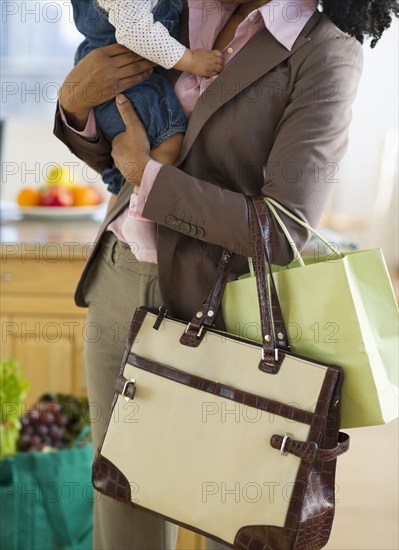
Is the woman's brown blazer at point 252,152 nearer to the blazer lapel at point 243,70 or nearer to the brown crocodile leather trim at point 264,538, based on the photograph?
the blazer lapel at point 243,70

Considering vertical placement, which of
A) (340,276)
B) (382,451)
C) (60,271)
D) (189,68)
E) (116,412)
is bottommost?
(382,451)

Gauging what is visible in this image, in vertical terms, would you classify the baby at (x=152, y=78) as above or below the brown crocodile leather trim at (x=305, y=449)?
above

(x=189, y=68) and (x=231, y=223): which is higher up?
(x=189, y=68)

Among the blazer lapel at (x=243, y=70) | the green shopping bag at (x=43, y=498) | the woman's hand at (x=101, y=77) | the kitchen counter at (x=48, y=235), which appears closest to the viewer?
the blazer lapel at (x=243, y=70)

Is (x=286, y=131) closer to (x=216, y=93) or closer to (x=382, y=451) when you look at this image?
(x=216, y=93)

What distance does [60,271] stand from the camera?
8.70ft

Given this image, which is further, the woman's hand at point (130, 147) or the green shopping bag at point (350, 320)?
the woman's hand at point (130, 147)

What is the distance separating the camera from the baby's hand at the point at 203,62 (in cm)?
133

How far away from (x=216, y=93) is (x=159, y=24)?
0.17m

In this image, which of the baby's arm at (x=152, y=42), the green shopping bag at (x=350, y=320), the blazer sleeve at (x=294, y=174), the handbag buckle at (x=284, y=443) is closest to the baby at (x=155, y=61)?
the baby's arm at (x=152, y=42)

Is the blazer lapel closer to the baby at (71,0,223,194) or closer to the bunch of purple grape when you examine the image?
the baby at (71,0,223,194)

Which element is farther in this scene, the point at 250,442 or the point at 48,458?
the point at 48,458

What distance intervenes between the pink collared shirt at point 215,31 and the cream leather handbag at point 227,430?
17cm

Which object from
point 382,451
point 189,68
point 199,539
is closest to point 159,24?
point 189,68
